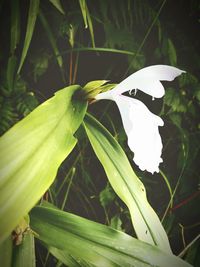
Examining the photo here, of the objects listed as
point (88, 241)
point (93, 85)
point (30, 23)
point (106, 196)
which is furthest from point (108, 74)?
point (88, 241)

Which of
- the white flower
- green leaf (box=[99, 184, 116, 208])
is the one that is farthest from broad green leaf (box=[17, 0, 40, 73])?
green leaf (box=[99, 184, 116, 208])

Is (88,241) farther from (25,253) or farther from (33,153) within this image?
(33,153)

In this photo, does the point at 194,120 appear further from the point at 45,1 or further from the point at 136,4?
the point at 45,1

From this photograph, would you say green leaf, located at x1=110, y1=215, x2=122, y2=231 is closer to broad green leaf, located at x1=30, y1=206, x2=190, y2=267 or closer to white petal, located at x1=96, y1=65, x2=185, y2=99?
broad green leaf, located at x1=30, y1=206, x2=190, y2=267

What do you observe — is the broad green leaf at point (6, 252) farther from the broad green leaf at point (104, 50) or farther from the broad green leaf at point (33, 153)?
the broad green leaf at point (104, 50)

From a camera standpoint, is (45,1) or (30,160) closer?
(30,160)

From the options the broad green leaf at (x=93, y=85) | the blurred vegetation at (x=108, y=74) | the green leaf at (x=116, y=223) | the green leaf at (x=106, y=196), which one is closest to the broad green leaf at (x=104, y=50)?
the blurred vegetation at (x=108, y=74)

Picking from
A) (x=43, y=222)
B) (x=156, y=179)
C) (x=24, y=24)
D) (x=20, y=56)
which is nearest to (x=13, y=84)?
(x=20, y=56)
